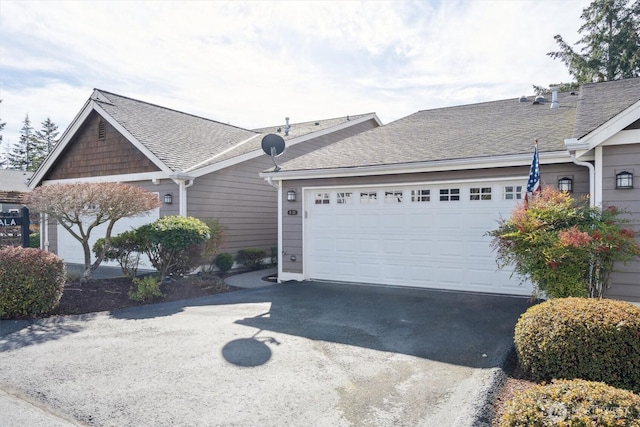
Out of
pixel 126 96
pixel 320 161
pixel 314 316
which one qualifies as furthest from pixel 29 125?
pixel 314 316

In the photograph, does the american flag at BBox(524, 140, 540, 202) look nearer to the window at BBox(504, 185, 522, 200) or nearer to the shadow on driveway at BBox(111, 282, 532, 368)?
the window at BBox(504, 185, 522, 200)

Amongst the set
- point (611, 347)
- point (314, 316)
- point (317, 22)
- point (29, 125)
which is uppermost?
point (29, 125)

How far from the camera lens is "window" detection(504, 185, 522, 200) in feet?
25.9

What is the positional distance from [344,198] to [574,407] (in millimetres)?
7573

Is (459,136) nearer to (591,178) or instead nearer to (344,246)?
(591,178)

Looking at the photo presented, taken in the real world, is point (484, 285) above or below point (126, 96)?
below

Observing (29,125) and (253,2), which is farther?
(29,125)

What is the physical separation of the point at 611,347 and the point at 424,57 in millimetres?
8947

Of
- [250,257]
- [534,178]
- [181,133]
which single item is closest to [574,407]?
[534,178]

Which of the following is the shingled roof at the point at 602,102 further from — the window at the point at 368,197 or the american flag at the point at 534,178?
the window at the point at 368,197

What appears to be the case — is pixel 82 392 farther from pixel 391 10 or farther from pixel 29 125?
pixel 29 125

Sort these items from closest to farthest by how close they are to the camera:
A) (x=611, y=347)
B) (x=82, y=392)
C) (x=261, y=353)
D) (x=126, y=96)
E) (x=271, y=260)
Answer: (x=611, y=347) < (x=82, y=392) < (x=261, y=353) < (x=271, y=260) < (x=126, y=96)

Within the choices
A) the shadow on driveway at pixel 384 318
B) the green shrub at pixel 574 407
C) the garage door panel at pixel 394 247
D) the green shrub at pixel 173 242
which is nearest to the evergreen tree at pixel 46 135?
the green shrub at pixel 173 242

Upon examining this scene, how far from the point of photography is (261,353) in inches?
197
